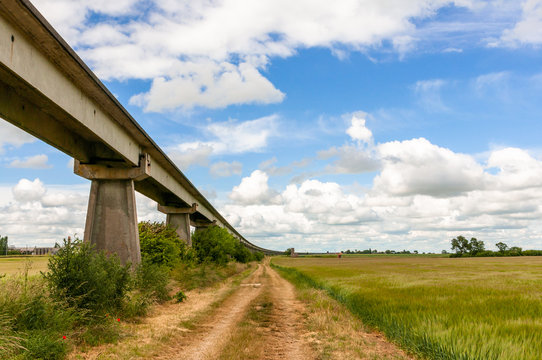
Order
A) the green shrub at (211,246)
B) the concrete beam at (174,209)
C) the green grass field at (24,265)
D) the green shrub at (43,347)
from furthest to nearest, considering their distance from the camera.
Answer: the green shrub at (211,246)
the concrete beam at (174,209)
the green grass field at (24,265)
the green shrub at (43,347)

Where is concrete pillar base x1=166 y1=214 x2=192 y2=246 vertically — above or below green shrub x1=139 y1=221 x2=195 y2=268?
above

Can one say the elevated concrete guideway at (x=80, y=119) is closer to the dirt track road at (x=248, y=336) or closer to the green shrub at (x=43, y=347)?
the green shrub at (x=43, y=347)

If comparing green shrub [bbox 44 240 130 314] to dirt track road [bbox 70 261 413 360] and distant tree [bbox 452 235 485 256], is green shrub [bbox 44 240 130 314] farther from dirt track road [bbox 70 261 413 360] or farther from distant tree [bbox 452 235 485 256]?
distant tree [bbox 452 235 485 256]

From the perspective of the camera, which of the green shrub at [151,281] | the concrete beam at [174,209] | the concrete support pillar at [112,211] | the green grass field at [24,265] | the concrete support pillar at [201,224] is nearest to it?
the green grass field at [24,265]

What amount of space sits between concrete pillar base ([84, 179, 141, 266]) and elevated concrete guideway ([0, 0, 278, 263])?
0.16 feet

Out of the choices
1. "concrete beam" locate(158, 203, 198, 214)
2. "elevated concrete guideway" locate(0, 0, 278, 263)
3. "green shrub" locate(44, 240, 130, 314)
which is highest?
"elevated concrete guideway" locate(0, 0, 278, 263)

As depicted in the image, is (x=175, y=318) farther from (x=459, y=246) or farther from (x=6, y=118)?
(x=459, y=246)

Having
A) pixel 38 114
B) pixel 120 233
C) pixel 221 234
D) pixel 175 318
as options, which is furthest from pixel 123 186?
pixel 221 234

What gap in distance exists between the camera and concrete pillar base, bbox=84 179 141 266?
66.1 ft

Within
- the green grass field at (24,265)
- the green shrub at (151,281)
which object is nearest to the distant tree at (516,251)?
the green grass field at (24,265)

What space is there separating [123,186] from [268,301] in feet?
32.6

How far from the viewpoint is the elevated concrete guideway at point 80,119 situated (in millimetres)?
10461

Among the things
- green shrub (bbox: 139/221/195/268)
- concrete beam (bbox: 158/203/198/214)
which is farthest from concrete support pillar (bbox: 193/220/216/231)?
green shrub (bbox: 139/221/195/268)

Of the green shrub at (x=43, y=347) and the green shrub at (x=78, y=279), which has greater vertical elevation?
the green shrub at (x=78, y=279)
